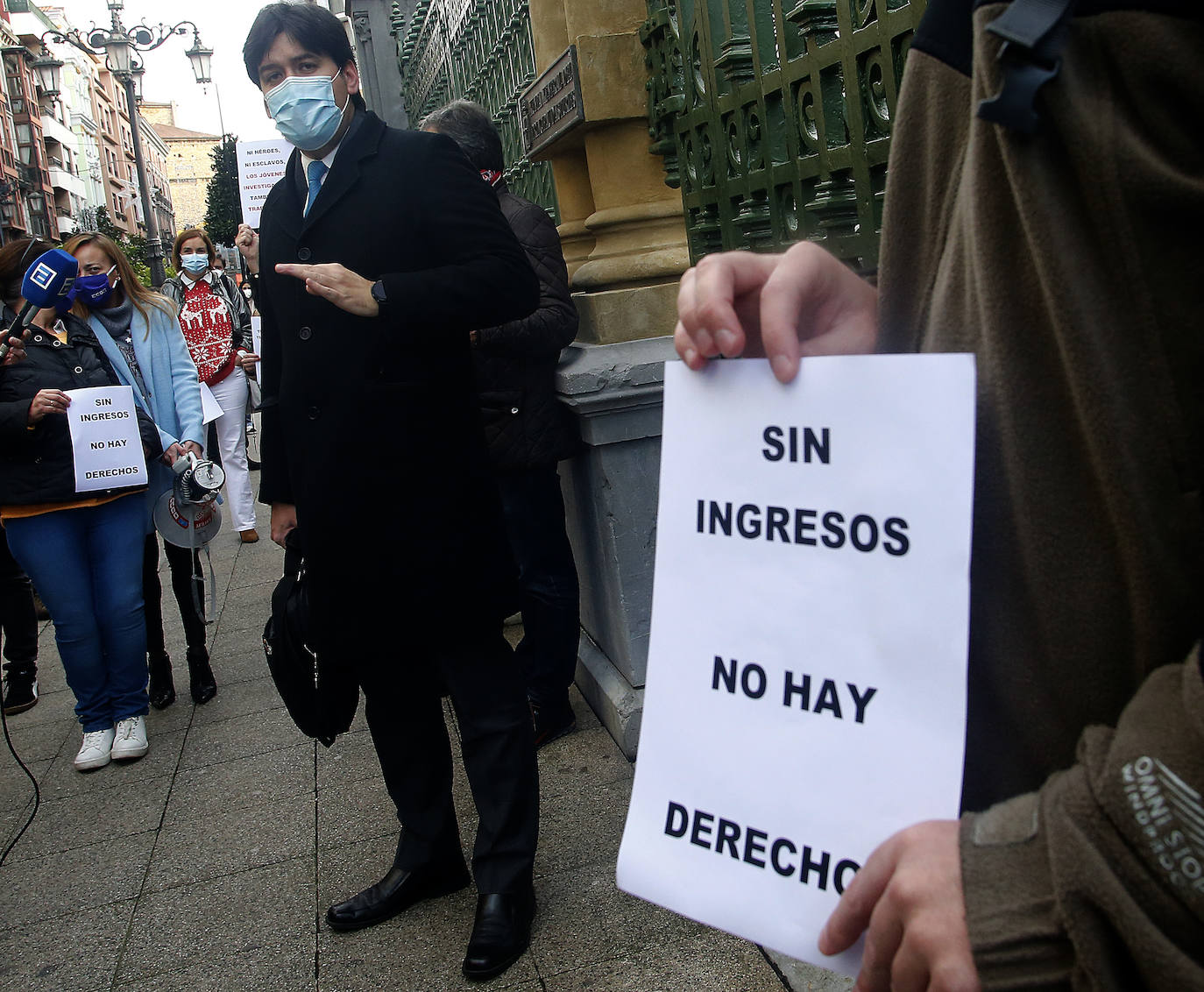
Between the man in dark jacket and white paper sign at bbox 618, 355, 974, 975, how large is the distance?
9.15 ft

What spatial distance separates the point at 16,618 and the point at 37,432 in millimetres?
1592

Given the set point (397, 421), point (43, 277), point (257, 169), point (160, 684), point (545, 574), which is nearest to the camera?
point (397, 421)

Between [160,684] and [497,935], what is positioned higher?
[160,684]

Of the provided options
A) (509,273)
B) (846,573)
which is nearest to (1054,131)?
(846,573)

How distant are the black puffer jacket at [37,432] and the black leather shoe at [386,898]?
7.12ft

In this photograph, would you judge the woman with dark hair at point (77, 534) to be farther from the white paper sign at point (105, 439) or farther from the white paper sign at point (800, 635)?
the white paper sign at point (800, 635)

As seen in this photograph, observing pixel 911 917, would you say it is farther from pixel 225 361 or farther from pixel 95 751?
pixel 225 361

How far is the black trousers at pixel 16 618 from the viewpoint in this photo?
17.7 feet

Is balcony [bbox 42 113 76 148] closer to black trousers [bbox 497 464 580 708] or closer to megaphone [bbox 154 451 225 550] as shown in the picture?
megaphone [bbox 154 451 225 550]

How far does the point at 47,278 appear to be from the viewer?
13.7 feet

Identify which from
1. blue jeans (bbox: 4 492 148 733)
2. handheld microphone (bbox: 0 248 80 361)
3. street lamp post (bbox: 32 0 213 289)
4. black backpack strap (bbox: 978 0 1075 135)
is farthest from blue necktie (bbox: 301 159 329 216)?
street lamp post (bbox: 32 0 213 289)

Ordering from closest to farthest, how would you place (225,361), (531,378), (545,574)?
(531,378) < (545,574) < (225,361)

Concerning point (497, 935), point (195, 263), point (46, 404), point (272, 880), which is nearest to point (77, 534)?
point (46, 404)

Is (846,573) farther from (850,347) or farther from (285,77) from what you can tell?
(285,77)
